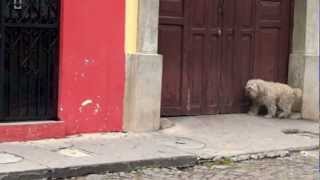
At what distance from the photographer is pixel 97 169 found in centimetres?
719

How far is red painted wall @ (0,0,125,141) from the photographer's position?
Answer: 8383mm

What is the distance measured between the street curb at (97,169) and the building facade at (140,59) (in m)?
1.31

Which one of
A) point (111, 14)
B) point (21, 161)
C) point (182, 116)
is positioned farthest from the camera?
point (182, 116)

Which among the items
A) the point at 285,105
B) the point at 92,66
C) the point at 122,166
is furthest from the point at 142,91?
the point at 285,105

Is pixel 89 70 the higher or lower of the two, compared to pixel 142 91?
higher

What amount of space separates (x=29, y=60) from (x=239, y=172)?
2775 millimetres

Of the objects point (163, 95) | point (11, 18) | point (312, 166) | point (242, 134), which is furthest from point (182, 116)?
point (11, 18)

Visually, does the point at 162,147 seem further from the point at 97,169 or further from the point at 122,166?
the point at 97,169

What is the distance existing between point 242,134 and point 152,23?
1973 millimetres

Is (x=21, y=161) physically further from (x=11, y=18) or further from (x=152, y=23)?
(x=152, y=23)

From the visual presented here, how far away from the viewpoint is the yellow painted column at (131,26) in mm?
8969

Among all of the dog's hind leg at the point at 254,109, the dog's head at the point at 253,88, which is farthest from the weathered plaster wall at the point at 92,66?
the dog's hind leg at the point at 254,109

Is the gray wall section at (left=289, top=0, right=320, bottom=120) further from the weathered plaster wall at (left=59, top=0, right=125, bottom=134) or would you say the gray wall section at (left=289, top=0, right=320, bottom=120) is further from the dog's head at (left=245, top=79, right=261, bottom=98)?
the weathered plaster wall at (left=59, top=0, right=125, bottom=134)

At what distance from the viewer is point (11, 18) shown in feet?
26.4
